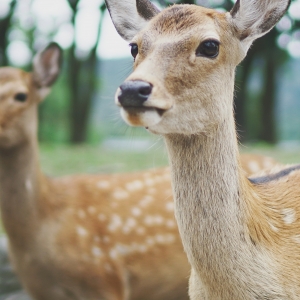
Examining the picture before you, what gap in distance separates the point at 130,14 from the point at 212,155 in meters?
0.93

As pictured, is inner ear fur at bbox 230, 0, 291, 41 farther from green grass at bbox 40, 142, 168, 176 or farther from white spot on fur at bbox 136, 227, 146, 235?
green grass at bbox 40, 142, 168, 176

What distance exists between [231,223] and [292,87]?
1044 inches

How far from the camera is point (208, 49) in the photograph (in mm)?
2406

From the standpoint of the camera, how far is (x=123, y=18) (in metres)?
3.00

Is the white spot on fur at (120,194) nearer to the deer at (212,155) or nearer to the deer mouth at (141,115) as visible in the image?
the deer at (212,155)

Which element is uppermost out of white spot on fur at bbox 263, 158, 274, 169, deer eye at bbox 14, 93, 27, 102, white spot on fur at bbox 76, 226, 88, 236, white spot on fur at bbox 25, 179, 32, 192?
deer eye at bbox 14, 93, 27, 102

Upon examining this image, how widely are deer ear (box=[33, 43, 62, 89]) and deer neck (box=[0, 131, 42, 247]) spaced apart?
750 mm

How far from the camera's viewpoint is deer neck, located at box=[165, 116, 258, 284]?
7.99 ft

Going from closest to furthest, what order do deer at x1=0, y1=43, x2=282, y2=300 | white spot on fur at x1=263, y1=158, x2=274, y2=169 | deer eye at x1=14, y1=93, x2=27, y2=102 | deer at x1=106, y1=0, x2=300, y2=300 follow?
deer at x1=106, y1=0, x2=300, y2=300, deer at x1=0, y1=43, x2=282, y2=300, deer eye at x1=14, y1=93, x2=27, y2=102, white spot on fur at x1=263, y1=158, x2=274, y2=169

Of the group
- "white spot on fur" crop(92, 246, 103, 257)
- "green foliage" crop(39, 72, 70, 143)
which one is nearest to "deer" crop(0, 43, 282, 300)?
"white spot on fur" crop(92, 246, 103, 257)

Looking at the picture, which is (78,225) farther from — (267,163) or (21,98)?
(267,163)

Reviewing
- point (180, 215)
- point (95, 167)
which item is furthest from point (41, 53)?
point (95, 167)

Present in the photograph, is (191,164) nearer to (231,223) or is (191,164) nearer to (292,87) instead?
(231,223)

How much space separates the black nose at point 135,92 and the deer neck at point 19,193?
250 centimetres
